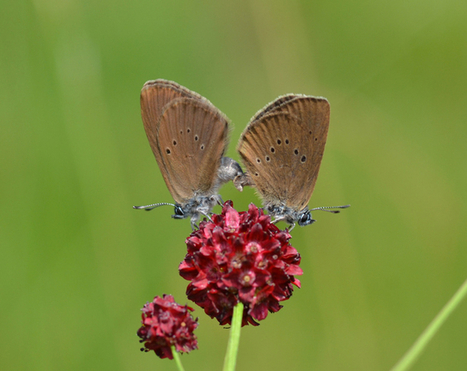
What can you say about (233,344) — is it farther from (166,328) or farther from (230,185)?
(230,185)

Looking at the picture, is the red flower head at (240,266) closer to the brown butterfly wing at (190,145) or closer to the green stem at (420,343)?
the green stem at (420,343)

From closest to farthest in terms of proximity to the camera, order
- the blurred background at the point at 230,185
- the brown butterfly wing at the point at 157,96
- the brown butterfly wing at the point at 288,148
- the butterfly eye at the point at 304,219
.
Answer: the brown butterfly wing at the point at 288,148 → the brown butterfly wing at the point at 157,96 → the butterfly eye at the point at 304,219 → the blurred background at the point at 230,185

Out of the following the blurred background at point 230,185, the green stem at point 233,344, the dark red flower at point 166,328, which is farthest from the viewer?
the blurred background at point 230,185

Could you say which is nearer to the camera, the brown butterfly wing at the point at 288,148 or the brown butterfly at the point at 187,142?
the brown butterfly wing at the point at 288,148

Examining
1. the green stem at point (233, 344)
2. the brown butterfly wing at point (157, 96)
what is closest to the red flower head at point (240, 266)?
the green stem at point (233, 344)

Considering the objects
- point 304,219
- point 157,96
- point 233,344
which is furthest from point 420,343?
point 157,96

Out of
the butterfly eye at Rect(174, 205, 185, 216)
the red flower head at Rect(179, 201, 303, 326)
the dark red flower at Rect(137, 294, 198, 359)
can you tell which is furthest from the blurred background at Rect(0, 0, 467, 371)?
the dark red flower at Rect(137, 294, 198, 359)

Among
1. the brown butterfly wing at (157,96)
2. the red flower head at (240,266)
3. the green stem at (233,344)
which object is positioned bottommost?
the green stem at (233,344)

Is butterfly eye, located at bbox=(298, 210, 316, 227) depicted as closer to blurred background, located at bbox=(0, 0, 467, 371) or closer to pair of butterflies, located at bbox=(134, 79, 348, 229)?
pair of butterflies, located at bbox=(134, 79, 348, 229)
